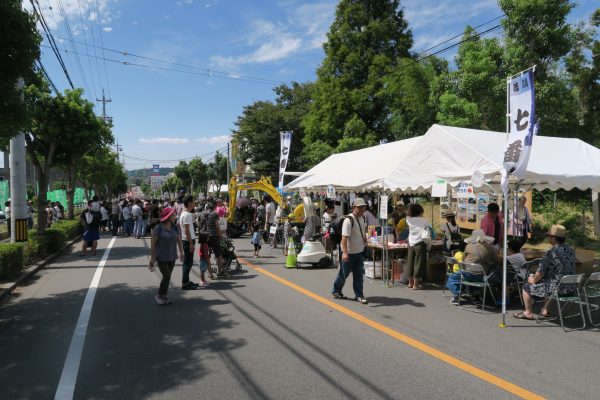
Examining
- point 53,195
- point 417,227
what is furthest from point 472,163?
point 53,195

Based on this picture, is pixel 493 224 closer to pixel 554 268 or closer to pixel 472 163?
pixel 472 163

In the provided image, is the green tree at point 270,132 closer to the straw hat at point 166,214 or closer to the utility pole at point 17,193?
the utility pole at point 17,193

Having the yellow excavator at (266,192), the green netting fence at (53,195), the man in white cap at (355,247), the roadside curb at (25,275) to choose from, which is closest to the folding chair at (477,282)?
the man in white cap at (355,247)

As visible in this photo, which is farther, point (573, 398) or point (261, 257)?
point (261, 257)

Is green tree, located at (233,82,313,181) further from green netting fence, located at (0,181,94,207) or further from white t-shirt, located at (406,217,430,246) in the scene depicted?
white t-shirt, located at (406,217,430,246)

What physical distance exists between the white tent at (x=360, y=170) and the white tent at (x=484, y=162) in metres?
0.40

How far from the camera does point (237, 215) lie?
1981 centimetres

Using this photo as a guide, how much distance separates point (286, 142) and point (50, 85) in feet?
30.9

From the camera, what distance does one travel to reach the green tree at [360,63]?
26.3 m

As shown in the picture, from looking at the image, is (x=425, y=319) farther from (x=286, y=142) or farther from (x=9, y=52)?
(x=286, y=142)

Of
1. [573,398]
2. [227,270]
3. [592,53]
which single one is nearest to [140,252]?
[227,270]

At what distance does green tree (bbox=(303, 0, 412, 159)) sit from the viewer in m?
26.3

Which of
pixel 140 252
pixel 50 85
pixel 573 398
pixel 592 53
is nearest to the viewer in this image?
pixel 573 398

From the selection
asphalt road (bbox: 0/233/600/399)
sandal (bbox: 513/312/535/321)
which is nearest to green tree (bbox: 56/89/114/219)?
asphalt road (bbox: 0/233/600/399)
